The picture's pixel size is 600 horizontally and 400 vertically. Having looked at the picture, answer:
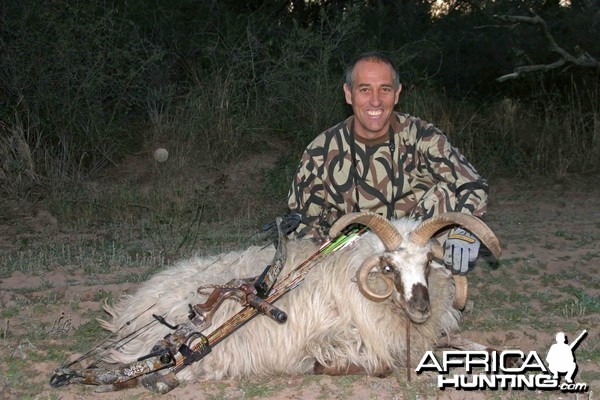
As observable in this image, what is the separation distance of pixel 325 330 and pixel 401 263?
0.62 m

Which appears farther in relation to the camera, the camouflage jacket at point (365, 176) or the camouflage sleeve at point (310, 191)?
the camouflage sleeve at point (310, 191)

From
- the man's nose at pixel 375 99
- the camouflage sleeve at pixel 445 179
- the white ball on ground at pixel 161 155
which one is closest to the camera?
the camouflage sleeve at pixel 445 179

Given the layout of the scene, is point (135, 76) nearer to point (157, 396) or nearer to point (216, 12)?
point (216, 12)

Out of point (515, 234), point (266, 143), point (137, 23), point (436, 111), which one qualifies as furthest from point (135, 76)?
point (515, 234)

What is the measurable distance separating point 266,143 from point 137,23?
2736mm

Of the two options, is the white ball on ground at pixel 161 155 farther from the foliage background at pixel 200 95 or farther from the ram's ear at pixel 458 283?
the ram's ear at pixel 458 283

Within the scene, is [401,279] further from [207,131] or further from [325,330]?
[207,131]

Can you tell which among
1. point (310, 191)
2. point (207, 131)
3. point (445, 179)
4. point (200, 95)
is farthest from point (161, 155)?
point (445, 179)

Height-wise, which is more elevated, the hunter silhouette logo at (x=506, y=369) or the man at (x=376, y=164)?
the man at (x=376, y=164)

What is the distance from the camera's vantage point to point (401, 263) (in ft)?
13.2

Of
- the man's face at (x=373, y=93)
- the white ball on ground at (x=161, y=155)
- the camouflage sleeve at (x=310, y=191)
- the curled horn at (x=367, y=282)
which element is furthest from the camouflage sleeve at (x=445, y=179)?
the white ball on ground at (x=161, y=155)

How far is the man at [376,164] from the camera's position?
15.7 feet

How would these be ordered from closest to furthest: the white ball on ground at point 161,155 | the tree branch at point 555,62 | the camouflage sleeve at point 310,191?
the camouflage sleeve at point 310,191 → the white ball on ground at point 161,155 → the tree branch at point 555,62

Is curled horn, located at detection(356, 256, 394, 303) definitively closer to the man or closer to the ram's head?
the ram's head
